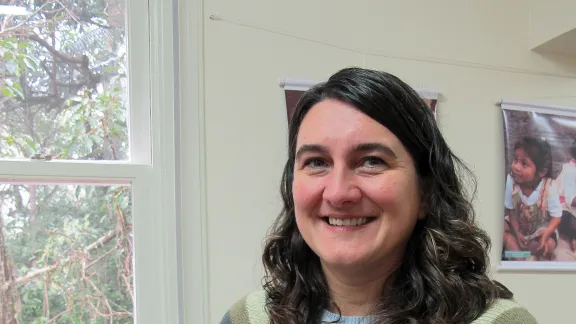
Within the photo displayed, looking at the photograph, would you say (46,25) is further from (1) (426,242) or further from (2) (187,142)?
(1) (426,242)

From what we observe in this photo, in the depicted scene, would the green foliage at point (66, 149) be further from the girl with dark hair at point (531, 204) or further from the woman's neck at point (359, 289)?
the girl with dark hair at point (531, 204)

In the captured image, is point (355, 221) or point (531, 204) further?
point (531, 204)

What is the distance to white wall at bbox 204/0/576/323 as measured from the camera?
5.22 feet

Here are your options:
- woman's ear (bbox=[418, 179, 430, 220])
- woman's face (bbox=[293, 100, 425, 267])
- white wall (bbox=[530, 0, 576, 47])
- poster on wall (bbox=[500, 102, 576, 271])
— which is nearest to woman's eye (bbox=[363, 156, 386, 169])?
woman's face (bbox=[293, 100, 425, 267])

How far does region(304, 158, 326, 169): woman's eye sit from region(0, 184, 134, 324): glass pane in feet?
2.83

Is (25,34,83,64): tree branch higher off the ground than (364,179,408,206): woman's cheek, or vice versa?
(25,34,83,64): tree branch

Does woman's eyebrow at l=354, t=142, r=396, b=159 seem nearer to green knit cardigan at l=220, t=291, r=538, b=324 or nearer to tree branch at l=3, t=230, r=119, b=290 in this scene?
green knit cardigan at l=220, t=291, r=538, b=324

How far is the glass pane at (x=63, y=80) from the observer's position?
1.51 m

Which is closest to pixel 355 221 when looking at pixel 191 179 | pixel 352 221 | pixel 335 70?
pixel 352 221

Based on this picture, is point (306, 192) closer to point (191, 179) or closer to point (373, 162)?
point (373, 162)

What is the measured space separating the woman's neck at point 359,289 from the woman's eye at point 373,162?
20 cm

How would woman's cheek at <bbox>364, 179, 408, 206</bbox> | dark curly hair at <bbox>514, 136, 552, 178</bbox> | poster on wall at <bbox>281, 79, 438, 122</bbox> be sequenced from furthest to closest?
dark curly hair at <bbox>514, 136, 552, 178</bbox>
poster on wall at <bbox>281, 79, 438, 122</bbox>
woman's cheek at <bbox>364, 179, 408, 206</bbox>

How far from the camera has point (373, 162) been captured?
2.88 ft

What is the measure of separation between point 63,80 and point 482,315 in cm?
137
